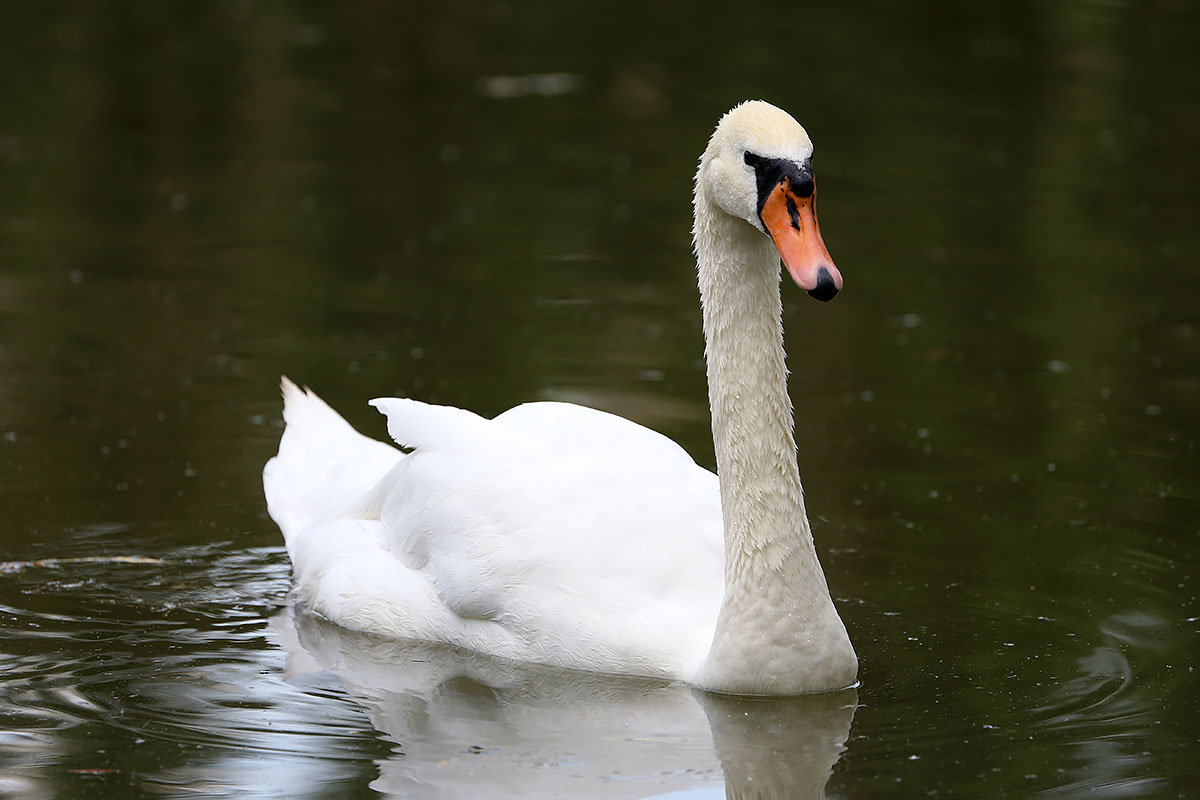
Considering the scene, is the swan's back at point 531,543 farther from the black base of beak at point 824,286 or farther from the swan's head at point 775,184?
the black base of beak at point 824,286

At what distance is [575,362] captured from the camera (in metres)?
10.9

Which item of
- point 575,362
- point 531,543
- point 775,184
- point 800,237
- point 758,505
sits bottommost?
point 531,543

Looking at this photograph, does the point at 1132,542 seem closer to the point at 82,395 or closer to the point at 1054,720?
the point at 1054,720

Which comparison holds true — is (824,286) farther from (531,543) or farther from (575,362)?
(575,362)

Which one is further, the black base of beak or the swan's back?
the swan's back

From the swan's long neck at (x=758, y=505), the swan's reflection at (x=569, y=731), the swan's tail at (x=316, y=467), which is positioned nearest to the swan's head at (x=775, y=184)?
the swan's long neck at (x=758, y=505)

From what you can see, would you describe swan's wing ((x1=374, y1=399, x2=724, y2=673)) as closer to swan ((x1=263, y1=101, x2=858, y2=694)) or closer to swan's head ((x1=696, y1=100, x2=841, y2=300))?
swan ((x1=263, y1=101, x2=858, y2=694))

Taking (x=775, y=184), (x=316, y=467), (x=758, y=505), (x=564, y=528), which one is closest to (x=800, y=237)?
(x=775, y=184)

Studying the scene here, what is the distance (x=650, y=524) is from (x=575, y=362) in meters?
4.04

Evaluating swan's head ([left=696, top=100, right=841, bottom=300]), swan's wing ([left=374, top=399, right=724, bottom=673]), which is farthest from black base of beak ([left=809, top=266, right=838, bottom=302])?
swan's wing ([left=374, top=399, right=724, bottom=673])

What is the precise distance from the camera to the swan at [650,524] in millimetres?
6445

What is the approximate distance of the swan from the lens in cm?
645

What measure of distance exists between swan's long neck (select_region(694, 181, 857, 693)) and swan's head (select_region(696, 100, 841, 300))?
0.20 meters

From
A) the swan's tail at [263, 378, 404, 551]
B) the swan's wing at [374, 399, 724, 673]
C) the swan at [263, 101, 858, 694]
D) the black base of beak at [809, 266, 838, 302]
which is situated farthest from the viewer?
the swan's tail at [263, 378, 404, 551]
